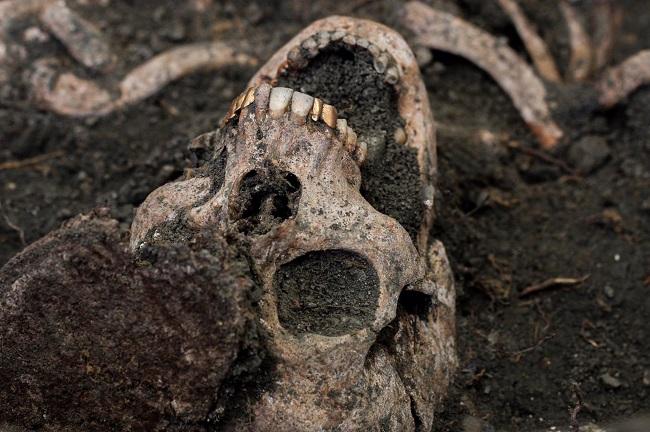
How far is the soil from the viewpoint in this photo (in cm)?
382

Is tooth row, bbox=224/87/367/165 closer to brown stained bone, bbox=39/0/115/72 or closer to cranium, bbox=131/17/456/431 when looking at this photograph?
cranium, bbox=131/17/456/431

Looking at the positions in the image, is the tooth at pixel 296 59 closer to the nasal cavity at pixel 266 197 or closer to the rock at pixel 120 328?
the nasal cavity at pixel 266 197

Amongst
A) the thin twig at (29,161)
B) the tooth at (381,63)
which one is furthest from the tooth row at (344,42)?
the thin twig at (29,161)

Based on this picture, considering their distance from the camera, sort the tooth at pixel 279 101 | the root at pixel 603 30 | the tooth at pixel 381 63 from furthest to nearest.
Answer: the root at pixel 603 30, the tooth at pixel 381 63, the tooth at pixel 279 101

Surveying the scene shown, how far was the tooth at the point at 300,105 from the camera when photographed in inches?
127

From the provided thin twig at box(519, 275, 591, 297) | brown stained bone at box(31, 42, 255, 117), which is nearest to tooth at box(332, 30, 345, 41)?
brown stained bone at box(31, 42, 255, 117)

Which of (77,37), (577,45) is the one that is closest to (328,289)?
(77,37)

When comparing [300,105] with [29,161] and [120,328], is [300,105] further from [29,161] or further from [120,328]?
[29,161]

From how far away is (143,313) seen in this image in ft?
9.17

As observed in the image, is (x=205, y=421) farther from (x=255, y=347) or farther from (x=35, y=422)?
(x=35, y=422)

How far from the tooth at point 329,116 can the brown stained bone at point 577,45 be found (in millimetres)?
2273

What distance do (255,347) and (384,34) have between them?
62.3 inches

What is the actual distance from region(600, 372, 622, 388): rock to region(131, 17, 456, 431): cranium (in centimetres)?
70

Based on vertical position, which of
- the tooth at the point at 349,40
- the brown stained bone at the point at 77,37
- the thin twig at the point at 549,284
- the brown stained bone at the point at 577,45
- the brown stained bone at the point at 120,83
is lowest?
the thin twig at the point at 549,284
